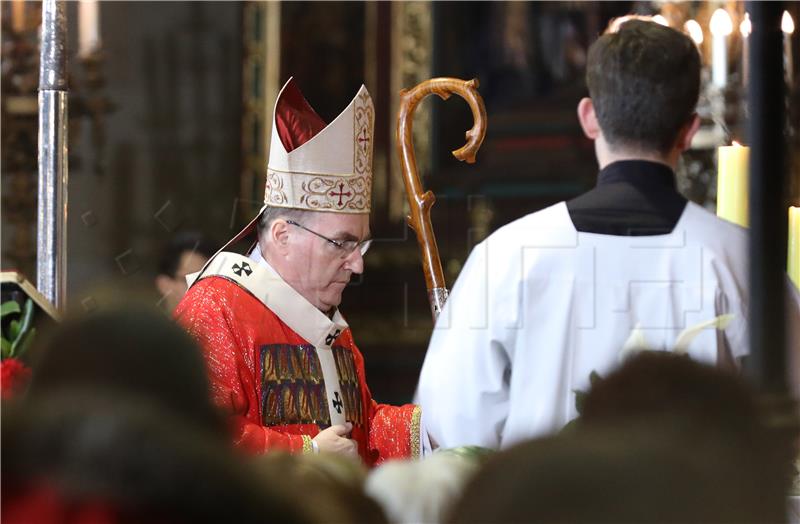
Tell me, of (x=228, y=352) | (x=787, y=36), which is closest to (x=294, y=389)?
(x=228, y=352)

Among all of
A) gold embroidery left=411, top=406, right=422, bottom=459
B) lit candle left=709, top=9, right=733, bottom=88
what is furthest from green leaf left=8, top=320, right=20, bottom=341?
lit candle left=709, top=9, right=733, bottom=88

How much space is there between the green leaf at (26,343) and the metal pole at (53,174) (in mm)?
448

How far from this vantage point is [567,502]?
677mm

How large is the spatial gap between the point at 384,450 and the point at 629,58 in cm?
124

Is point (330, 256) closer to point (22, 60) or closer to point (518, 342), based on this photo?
point (518, 342)

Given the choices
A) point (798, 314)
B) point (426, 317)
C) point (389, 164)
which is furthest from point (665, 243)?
point (389, 164)

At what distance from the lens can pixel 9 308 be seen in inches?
68.9

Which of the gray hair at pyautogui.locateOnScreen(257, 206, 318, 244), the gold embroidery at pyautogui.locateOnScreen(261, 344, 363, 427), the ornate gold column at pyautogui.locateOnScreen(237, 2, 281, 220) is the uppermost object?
the ornate gold column at pyautogui.locateOnScreen(237, 2, 281, 220)

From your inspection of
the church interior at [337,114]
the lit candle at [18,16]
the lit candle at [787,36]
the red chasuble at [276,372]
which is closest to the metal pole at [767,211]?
the lit candle at [787,36]

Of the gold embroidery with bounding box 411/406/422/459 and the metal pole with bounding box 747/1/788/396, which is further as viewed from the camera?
the gold embroidery with bounding box 411/406/422/459

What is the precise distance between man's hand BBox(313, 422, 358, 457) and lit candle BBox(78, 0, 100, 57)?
297cm

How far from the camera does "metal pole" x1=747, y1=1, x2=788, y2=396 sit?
88cm

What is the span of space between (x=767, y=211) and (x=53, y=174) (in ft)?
5.21

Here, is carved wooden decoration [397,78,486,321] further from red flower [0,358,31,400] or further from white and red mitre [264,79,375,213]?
red flower [0,358,31,400]
